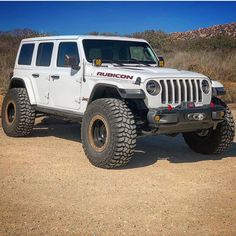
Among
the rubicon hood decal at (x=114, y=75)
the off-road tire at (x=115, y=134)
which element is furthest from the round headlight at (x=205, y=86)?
the off-road tire at (x=115, y=134)

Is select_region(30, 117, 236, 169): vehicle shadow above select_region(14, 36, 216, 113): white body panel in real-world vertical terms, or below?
below

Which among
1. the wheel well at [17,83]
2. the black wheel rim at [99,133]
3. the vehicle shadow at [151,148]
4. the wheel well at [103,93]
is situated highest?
the wheel well at [103,93]

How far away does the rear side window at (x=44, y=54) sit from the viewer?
7.94 m

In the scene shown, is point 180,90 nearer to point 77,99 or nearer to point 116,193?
point 77,99

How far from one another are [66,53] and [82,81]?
83 centimetres

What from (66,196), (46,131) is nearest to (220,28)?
(46,131)

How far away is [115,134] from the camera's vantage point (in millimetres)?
5957

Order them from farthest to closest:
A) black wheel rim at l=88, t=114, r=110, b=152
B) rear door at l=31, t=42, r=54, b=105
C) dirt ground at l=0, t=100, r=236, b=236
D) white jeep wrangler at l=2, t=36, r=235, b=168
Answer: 1. rear door at l=31, t=42, r=54, b=105
2. black wheel rim at l=88, t=114, r=110, b=152
3. white jeep wrangler at l=2, t=36, r=235, b=168
4. dirt ground at l=0, t=100, r=236, b=236

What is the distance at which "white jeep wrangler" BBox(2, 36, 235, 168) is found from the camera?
6031 mm

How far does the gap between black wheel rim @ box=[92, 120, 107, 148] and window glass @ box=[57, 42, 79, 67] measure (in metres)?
1.15

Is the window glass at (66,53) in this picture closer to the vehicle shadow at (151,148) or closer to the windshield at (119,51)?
the windshield at (119,51)

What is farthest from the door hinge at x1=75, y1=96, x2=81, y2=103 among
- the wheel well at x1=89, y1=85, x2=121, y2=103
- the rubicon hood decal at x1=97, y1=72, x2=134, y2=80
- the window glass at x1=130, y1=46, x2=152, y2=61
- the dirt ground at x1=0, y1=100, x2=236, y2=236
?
the window glass at x1=130, y1=46, x2=152, y2=61

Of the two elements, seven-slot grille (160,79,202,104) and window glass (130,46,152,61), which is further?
window glass (130,46,152,61)

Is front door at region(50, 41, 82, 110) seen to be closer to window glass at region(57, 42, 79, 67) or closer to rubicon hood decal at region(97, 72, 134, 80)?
window glass at region(57, 42, 79, 67)
